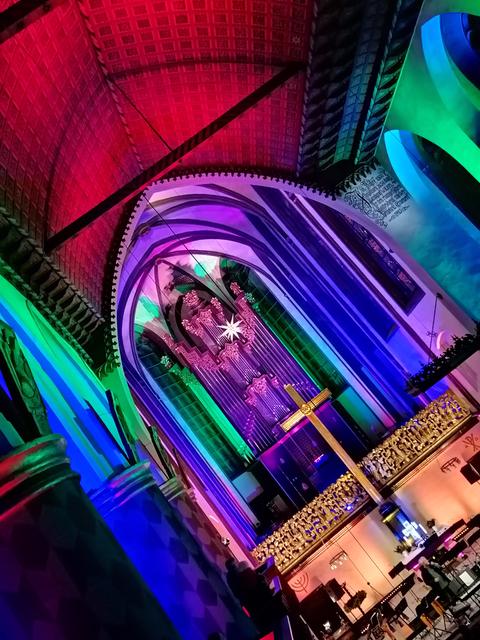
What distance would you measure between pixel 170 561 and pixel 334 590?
869 centimetres

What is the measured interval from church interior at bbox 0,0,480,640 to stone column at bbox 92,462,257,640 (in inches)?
0.8

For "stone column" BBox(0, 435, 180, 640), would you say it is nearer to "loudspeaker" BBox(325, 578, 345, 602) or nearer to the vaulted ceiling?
the vaulted ceiling

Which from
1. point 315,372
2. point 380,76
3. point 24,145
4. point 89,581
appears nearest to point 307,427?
point 315,372

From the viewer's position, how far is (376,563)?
1239 cm

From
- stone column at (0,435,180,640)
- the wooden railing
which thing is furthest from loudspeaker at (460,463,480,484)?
stone column at (0,435,180,640)

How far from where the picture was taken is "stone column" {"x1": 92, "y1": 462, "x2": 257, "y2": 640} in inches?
183

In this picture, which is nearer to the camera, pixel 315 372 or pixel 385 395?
pixel 385 395

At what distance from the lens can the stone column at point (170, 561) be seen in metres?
4.64

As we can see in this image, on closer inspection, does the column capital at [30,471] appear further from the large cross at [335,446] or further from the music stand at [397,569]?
the music stand at [397,569]

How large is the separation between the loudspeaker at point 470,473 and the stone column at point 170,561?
896cm

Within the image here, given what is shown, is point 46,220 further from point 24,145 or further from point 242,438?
→ point 242,438

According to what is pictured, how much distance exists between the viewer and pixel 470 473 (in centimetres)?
1223

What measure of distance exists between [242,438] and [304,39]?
11.7m

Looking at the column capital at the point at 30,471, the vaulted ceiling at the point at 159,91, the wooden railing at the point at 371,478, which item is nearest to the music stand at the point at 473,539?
the wooden railing at the point at 371,478
